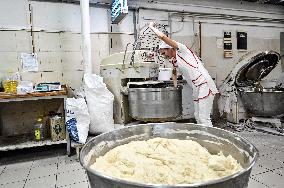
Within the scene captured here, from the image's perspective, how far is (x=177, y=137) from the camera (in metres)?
1.11

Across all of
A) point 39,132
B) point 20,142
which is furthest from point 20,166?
point 39,132

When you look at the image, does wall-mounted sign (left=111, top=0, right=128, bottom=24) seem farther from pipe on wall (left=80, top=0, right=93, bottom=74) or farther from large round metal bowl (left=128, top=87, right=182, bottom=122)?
large round metal bowl (left=128, top=87, right=182, bottom=122)

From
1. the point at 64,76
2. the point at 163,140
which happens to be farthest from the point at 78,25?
the point at 163,140

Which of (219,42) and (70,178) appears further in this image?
(219,42)

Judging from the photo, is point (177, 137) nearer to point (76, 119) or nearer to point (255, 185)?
point (255, 185)

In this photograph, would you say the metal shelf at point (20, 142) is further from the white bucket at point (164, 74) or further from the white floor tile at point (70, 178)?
the white bucket at point (164, 74)

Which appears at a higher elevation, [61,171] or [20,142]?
[20,142]

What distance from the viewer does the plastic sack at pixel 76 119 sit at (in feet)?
9.37

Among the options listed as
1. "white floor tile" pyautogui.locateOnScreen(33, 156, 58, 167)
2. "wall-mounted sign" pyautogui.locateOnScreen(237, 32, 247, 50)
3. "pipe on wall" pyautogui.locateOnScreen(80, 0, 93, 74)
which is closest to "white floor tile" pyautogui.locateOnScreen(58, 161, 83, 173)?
"white floor tile" pyautogui.locateOnScreen(33, 156, 58, 167)

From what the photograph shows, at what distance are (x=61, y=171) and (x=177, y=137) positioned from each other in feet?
6.54

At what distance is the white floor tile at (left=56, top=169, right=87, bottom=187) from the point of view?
7.70 ft

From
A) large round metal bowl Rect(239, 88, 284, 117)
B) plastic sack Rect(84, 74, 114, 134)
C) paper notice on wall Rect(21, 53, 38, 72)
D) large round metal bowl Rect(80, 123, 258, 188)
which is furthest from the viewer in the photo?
large round metal bowl Rect(239, 88, 284, 117)

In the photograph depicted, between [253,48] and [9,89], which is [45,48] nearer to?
[9,89]

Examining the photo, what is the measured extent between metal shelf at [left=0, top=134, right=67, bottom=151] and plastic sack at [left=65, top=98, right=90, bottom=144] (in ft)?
1.04
